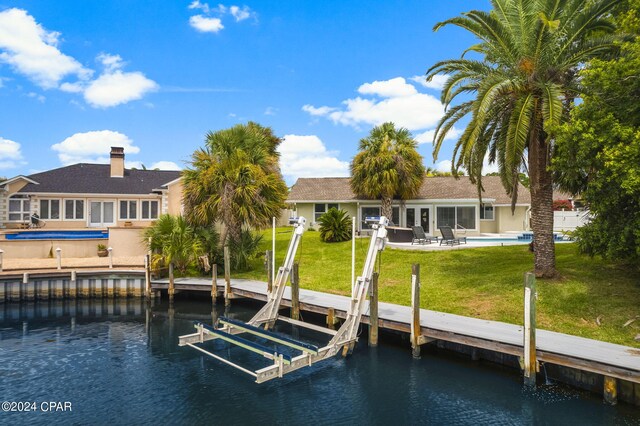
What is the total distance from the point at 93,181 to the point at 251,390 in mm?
Answer: 29622

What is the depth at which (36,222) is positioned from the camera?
31.2 m

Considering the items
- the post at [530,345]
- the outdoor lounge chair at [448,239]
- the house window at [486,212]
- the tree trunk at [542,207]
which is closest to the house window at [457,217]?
the house window at [486,212]

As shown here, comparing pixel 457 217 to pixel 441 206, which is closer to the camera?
pixel 441 206

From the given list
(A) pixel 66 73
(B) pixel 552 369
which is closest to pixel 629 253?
(B) pixel 552 369

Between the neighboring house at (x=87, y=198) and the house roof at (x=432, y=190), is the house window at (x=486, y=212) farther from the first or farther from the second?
the neighboring house at (x=87, y=198)

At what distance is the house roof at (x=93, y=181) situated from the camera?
32375 millimetres

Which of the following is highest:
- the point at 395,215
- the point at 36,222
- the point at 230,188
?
the point at 230,188

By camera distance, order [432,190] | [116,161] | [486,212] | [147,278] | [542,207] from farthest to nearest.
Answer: [116,161] < [432,190] < [486,212] < [147,278] < [542,207]

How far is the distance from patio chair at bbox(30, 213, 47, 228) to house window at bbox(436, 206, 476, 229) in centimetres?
2962

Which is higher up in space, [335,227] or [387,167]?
[387,167]

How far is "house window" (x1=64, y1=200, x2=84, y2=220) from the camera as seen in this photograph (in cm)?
3256

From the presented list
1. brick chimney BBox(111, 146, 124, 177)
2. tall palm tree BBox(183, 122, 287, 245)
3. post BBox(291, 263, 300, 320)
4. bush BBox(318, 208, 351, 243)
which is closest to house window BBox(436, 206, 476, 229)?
bush BBox(318, 208, 351, 243)

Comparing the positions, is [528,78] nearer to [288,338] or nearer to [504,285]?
[504,285]

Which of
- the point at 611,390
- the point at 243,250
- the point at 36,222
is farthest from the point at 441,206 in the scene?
the point at 36,222
